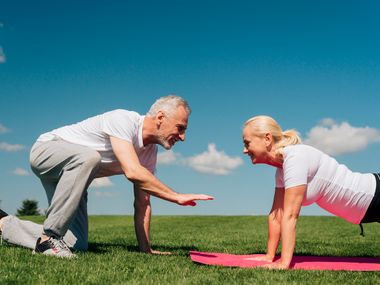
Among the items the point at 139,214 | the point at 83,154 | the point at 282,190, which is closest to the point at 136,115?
the point at 83,154

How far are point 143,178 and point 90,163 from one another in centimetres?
77

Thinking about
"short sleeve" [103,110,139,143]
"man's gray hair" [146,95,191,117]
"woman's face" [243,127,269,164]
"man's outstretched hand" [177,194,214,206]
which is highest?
"man's gray hair" [146,95,191,117]

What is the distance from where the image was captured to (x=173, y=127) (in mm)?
5590

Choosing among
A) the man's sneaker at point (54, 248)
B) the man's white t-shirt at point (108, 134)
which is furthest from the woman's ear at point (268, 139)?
the man's sneaker at point (54, 248)

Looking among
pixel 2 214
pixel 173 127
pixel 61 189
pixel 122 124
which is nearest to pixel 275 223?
pixel 173 127

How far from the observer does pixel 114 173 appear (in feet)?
20.6

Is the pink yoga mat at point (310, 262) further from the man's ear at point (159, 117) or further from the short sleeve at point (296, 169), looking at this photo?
the man's ear at point (159, 117)

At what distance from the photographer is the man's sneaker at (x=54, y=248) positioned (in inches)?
212

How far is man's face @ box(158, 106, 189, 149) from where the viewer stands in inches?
219

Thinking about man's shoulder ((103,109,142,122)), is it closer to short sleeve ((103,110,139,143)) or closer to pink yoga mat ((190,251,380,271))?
short sleeve ((103,110,139,143))

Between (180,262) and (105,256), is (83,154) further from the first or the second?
(180,262)

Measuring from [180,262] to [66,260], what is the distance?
1222mm

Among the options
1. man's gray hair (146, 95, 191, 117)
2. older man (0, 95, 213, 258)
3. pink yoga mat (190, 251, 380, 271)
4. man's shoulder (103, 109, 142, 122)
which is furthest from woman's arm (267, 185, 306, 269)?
man's shoulder (103, 109, 142, 122)

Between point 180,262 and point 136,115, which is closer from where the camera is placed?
point 180,262
